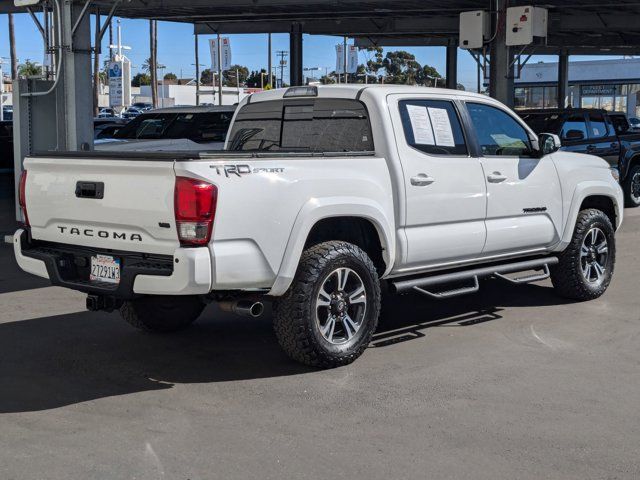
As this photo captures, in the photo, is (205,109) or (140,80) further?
(140,80)

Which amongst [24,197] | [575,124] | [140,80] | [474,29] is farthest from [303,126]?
[140,80]

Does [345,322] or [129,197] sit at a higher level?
[129,197]

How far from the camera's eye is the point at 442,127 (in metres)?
7.22

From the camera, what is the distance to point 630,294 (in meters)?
9.02

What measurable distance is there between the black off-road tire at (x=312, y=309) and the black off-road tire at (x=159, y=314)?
1.37 m

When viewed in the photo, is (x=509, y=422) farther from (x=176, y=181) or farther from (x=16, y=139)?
(x=16, y=139)

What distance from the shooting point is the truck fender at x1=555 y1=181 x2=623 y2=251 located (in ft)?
27.2

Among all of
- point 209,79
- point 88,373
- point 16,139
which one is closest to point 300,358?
point 88,373

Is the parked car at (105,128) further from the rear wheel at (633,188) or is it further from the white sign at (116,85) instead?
the rear wheel at (633,188)

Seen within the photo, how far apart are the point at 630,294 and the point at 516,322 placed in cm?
186

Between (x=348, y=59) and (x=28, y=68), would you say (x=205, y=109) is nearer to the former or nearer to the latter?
(x=348, y=59)

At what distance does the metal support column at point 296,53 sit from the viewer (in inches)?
1102

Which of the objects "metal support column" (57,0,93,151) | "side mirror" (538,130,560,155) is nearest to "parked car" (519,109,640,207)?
"side mirror" (538,130,560,155)

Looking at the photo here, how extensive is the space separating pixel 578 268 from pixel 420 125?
251 centimetres
